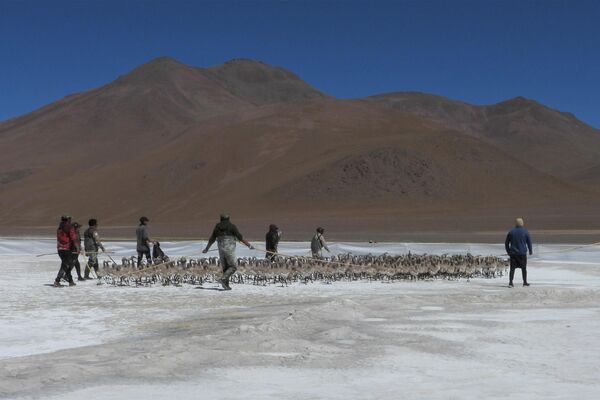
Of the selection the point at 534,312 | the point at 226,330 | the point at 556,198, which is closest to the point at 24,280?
the point at 226,330

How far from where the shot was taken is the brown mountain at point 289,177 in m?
63.7

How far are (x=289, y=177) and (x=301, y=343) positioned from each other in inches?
2694

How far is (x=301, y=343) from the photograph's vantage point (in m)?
9.42

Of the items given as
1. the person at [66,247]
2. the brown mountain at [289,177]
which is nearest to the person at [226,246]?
the person at [66,247]

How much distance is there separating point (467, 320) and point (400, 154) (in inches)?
2660

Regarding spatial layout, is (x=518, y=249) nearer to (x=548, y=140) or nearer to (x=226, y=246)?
(x=226, y=246)

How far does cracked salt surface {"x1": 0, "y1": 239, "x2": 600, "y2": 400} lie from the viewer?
7.41 metres

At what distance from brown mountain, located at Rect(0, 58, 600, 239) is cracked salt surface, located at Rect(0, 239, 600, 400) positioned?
102ft

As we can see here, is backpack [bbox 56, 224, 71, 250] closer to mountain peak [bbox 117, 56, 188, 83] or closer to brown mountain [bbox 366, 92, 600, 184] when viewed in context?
brown mountain [bbox 366, 92, 600, 184]

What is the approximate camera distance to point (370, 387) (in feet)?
24.3

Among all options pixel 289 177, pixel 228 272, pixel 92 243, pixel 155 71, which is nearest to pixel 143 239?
pixel 92 243

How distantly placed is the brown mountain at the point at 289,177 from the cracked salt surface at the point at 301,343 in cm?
3102

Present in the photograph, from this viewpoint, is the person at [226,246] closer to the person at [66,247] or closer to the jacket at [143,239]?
the person at [66,247]

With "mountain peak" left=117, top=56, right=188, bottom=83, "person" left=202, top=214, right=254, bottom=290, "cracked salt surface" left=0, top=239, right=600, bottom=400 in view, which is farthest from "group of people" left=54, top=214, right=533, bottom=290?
"mountain peak" left=117, top=56, right=188, bottom=83
